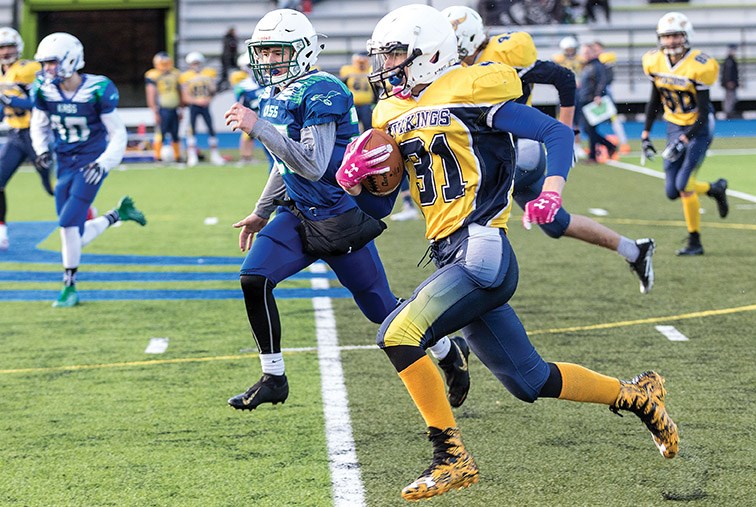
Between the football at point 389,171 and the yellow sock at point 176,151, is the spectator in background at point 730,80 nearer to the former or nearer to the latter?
the yellow sock at point 176,151

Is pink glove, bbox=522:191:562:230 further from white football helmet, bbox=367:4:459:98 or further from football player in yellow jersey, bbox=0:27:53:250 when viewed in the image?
football player in yellow jersey, bbox=0:27:53:250

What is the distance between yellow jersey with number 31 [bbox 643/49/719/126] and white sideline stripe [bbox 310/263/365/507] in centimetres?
362

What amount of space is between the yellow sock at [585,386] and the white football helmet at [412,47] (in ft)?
3.60

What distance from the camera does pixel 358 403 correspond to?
4.99 metres

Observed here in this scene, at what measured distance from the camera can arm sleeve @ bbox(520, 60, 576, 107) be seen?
7.09 meters

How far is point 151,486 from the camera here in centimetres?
399

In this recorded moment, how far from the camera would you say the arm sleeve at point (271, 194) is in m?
5.09

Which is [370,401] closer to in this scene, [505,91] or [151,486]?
[151,486]

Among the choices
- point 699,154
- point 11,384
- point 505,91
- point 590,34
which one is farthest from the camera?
point 590,34

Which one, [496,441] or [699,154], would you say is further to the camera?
[699,154]

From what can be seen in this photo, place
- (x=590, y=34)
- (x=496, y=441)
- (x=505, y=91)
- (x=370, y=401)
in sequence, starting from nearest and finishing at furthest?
(x=505, y=91), (x=496, y=441), (x=370, y=401), (x=590, y=34)

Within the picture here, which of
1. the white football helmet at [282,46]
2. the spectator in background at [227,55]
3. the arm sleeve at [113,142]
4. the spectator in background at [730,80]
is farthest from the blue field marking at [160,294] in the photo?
the spectator in background at [730,80]

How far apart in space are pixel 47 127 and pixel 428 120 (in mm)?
4730

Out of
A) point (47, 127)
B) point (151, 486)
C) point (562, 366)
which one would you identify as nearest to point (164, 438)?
point (151, 486)
